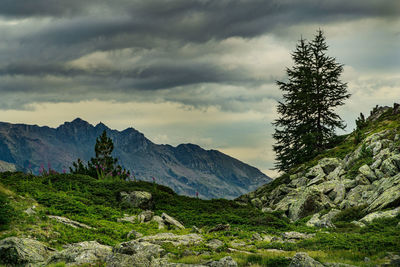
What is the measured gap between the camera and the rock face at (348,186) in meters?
28.9

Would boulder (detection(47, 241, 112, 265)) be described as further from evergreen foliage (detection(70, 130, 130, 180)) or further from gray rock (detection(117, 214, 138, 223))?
evergreen foliage (detection(70, 130, 130, 180))

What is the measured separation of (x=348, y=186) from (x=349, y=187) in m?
0.14

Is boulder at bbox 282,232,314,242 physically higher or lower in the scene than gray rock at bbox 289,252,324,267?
lower

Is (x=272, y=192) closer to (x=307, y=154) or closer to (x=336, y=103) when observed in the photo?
(x=307, y=154)

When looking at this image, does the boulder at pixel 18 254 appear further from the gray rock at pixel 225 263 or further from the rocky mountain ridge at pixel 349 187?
the rocky mountain ridge at pixel 349 187

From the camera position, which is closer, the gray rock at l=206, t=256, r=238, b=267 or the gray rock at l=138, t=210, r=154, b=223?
the gray rock at l=206, t=256, r=238, b=267

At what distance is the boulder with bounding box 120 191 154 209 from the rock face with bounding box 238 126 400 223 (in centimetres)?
1362

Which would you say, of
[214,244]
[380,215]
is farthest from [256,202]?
[214,244]

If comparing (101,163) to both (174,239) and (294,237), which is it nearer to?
(174,239)

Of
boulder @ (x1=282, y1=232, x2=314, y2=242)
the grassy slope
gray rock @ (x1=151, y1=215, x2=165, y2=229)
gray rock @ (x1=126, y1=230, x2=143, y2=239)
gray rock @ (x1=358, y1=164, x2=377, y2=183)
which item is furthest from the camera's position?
gray rock @ (x1=358, y1=164, x2=377, y2=183)

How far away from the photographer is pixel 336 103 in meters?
63.2

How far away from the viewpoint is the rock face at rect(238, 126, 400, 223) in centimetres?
2891

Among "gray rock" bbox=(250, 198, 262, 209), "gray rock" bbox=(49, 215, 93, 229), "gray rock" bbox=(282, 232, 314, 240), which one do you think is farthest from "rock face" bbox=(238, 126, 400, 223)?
"gray rock" bbox=(49, 215, 93, 229)

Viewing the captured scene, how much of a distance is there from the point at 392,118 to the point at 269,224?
108 ft
